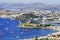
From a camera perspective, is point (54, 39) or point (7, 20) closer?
point (54, 39)

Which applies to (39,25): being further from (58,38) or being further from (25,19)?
(58,38)

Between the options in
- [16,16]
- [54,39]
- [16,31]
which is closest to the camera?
[54,39]

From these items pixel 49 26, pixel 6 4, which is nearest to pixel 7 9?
pixel 6 4

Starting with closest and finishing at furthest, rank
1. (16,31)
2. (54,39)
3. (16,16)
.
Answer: (54,39) < (16,31) < (16,16)

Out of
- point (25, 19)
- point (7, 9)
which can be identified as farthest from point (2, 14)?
point (25, 19)

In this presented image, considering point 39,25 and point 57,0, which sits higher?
point 57,0

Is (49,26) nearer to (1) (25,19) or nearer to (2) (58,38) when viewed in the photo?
(1) (25,19)
